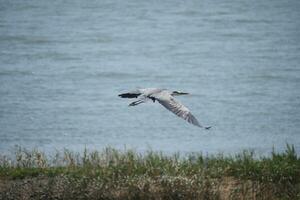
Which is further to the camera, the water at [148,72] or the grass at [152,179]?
the water at [148,72]

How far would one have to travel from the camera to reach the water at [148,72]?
16688 mm

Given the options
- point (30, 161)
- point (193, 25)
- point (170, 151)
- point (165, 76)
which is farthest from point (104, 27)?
point (30, 161)

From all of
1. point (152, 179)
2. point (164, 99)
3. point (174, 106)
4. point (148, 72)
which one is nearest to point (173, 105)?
point (174, 106)

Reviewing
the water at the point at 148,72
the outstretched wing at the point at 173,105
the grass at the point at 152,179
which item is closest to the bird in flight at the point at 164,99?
the outstretched wing at the point at 173,105

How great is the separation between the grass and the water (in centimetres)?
420

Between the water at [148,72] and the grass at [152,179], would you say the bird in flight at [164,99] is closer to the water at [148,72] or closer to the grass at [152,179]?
the grass at [152,179]

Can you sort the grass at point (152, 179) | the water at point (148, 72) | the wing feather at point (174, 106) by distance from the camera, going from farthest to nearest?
1. the water at point (148, 72)
2. the wing feather at point (174, 106)
3. the grass at point (152, 179)

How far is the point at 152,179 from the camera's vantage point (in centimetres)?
1020

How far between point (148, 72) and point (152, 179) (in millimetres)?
12349

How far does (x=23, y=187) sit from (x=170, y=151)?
5.51m

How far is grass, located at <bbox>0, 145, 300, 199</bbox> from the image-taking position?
9.91 metres

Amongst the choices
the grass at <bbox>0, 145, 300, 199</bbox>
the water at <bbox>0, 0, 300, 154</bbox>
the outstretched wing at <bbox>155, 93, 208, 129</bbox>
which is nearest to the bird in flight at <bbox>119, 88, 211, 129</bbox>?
the outstretched wing at <bbox>155, 93, 208, 129</bbox>

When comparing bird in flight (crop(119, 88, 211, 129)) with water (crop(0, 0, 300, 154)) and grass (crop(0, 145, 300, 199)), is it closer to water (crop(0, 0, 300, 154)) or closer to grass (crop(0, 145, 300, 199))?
grass (crop(0, 145, 300, 199))

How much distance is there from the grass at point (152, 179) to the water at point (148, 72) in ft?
13.8
